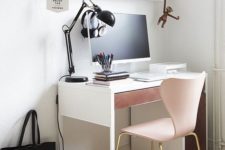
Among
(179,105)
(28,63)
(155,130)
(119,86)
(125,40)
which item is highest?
(125,40)

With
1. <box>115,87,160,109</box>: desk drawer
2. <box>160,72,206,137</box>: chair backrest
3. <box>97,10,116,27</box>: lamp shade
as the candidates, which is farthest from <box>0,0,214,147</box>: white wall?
<box>160,72,206,137</box>: chair backrest

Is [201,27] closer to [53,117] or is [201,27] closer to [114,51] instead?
[114,51]

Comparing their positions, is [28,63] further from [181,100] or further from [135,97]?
[181,100]

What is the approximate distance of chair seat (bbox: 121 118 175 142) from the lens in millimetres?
1919

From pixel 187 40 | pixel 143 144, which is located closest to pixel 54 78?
pixel 143 144

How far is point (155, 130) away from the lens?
6.67 ft

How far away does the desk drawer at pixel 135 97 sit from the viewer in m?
1.87

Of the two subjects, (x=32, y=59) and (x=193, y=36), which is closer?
(x=32, y=59)

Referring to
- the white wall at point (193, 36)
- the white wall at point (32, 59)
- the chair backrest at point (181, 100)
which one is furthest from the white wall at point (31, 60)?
the white wall at point (193, 36)

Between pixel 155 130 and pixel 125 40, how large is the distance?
29.1 inches

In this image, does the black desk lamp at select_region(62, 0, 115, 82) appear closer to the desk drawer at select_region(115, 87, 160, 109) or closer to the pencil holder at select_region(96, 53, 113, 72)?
the pencil holder at select_region(96, 53, 113, 72)

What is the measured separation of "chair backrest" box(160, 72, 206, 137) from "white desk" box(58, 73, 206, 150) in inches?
9.4

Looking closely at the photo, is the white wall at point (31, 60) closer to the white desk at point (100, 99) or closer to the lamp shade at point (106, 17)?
the white desk at point (100, 99)

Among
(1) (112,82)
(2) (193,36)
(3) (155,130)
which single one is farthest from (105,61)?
(2) (193,36)
